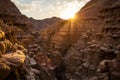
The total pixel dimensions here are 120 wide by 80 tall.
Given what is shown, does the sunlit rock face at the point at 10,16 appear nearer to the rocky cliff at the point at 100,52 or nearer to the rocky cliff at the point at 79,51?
the rocky cliff at the point at 79,51

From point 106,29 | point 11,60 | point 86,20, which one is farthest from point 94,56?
point 11,60

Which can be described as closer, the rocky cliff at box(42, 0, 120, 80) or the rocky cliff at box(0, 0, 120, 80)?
the rocky cliff at box(0, 0, 120, 80)

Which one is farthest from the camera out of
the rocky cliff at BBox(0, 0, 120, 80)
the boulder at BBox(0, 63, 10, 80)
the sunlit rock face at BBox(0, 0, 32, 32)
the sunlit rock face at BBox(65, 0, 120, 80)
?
the sunlit rock face at BBox(0, 0, 32, 32)

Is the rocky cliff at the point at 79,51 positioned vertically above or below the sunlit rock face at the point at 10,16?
below

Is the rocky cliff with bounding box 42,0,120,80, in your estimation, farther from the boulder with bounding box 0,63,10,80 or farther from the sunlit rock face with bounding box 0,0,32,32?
the boulder with bounding box 0,63,10,80

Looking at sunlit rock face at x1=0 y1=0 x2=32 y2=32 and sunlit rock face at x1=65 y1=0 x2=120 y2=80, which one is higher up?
sunlit rock face at x1=0 y1=0 x2=32 y2=32

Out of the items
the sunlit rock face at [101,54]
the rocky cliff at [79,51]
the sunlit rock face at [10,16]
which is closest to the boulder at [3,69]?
the rocky cliff at [79,51]

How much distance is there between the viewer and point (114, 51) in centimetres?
2839

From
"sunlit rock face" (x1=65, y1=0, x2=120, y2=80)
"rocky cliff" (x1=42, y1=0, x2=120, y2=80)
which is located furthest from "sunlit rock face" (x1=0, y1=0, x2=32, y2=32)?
"sunlit rock face" (x1=65, y1=0, x2=120, y2=80)

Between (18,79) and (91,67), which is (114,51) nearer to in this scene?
(91,67)

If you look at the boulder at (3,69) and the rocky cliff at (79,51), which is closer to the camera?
the boulder at (3,69)

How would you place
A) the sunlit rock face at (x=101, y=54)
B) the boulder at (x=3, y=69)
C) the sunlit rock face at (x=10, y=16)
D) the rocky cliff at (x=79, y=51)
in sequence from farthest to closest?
the sunlit rock face at (x=10, y=16) < the sunlit rock face at (x=101, y=54) < the rocky cliff at (x=79, y=51) < the boulder at (x=3, y=69)

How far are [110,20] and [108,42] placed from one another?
15.0 ft

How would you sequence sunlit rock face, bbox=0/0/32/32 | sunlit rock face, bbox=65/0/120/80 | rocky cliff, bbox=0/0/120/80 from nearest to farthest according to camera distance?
rocky cliff, bbox=0/0/120/80 → sunlit rock face, bbox=65/0/120/80 → sunlit rock face, bbox=0/0/32/32
